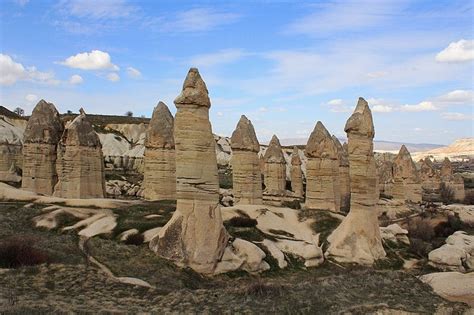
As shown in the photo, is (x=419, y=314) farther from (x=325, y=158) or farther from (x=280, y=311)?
(x=325, y=158)

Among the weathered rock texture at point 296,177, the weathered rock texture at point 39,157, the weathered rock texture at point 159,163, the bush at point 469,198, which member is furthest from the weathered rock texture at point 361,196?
the bush at point 469,198

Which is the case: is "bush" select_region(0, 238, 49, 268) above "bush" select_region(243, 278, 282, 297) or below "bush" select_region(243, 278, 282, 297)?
above

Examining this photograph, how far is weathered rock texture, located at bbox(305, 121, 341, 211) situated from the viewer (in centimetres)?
2901

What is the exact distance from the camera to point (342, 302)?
912 centimetres

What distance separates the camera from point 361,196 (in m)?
20.5

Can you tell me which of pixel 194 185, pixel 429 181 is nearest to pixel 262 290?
pixel 194 185

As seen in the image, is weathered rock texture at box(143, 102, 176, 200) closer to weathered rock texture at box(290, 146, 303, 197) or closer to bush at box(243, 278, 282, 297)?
bush at box(243, 278, 282, 297)

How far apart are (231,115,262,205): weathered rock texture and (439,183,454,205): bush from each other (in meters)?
33.4

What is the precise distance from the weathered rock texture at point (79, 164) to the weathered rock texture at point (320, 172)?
13.1m

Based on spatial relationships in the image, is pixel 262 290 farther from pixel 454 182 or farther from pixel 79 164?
pixel 454 182

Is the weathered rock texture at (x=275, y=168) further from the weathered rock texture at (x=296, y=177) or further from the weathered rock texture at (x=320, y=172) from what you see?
the weathered rock texture at (x=320, y=172)

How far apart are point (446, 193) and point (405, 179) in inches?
574

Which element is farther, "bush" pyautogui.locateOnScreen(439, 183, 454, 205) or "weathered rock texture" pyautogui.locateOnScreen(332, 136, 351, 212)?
"bush" pyautogui.locateOnScreen(439, 183, 454, 205)

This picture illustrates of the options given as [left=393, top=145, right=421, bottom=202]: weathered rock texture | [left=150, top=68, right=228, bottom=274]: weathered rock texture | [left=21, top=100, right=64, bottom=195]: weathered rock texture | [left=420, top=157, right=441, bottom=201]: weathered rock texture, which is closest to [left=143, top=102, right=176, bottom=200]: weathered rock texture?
[left=21, top=100, right=64, bottom=195]: weathered rock texture
